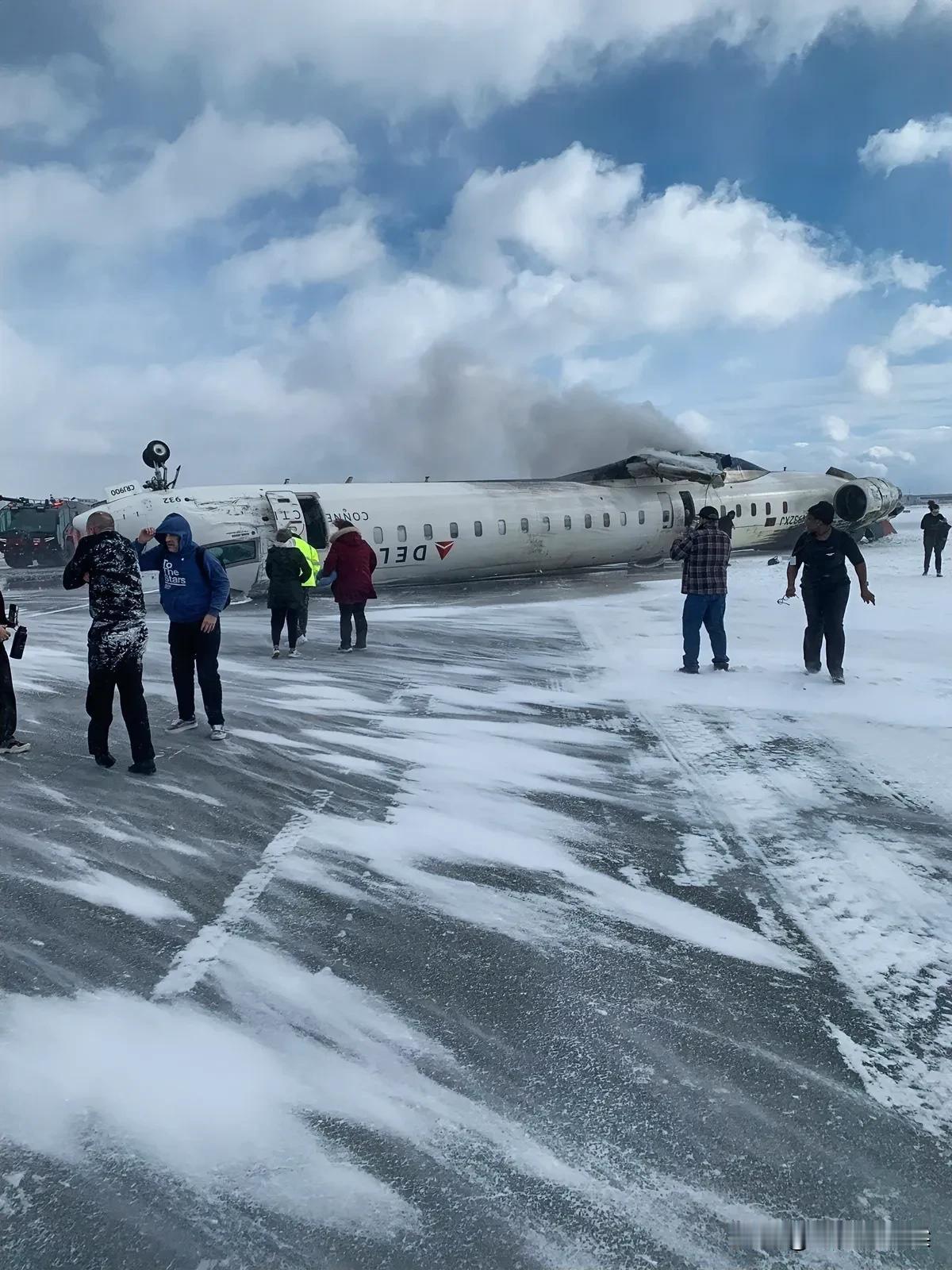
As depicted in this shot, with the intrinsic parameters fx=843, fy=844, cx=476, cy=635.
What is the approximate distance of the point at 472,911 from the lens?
154 inches

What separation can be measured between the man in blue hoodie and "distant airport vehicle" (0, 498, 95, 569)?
25.7 m

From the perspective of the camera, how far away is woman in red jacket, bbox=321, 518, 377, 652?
10727 millimetres

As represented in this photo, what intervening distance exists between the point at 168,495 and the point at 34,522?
1678 centimetres

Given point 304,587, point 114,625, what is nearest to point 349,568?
point 304,587

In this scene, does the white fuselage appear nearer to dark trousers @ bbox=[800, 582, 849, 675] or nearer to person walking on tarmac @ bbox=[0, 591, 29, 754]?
person walking on tarmac @ bbox=[0, 591, 29, 754]

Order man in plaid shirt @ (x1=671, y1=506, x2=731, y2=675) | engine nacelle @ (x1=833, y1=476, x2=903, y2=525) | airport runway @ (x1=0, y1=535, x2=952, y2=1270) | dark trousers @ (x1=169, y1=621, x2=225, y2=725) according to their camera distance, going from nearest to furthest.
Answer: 1. airport runway @ (x1=0, y1=535, x2=952, y2=1270)
2. dark trousers @ (x1=169, y1=621, x2=225, y2=725)
3. man in plaid shirt @ (x1=671, y1=506, x2=731, y2=675)
4. engine nacelle @ (x1=833, y1=476, x2=903, y2=525)

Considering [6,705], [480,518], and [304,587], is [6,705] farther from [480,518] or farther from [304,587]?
[480,518]

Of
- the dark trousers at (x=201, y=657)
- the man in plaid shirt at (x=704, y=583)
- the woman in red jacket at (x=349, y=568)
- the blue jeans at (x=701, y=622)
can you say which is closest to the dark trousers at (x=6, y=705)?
the dark trousers at (x=201, y=657)

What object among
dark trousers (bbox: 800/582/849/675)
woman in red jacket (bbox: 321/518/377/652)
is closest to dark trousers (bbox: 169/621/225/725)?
woman in red jacket (bbox: 321/518/377/652)

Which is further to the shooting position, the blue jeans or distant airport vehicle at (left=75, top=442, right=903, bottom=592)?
distant airport vehicle at (left=75, top=442, right=903, bottom=592)

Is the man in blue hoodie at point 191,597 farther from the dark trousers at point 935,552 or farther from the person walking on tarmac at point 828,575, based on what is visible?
the dark trousers at point 935,552

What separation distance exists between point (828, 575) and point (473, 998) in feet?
21.0

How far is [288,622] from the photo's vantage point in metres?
10.7

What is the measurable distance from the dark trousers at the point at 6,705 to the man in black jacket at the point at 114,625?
2.62 feet
